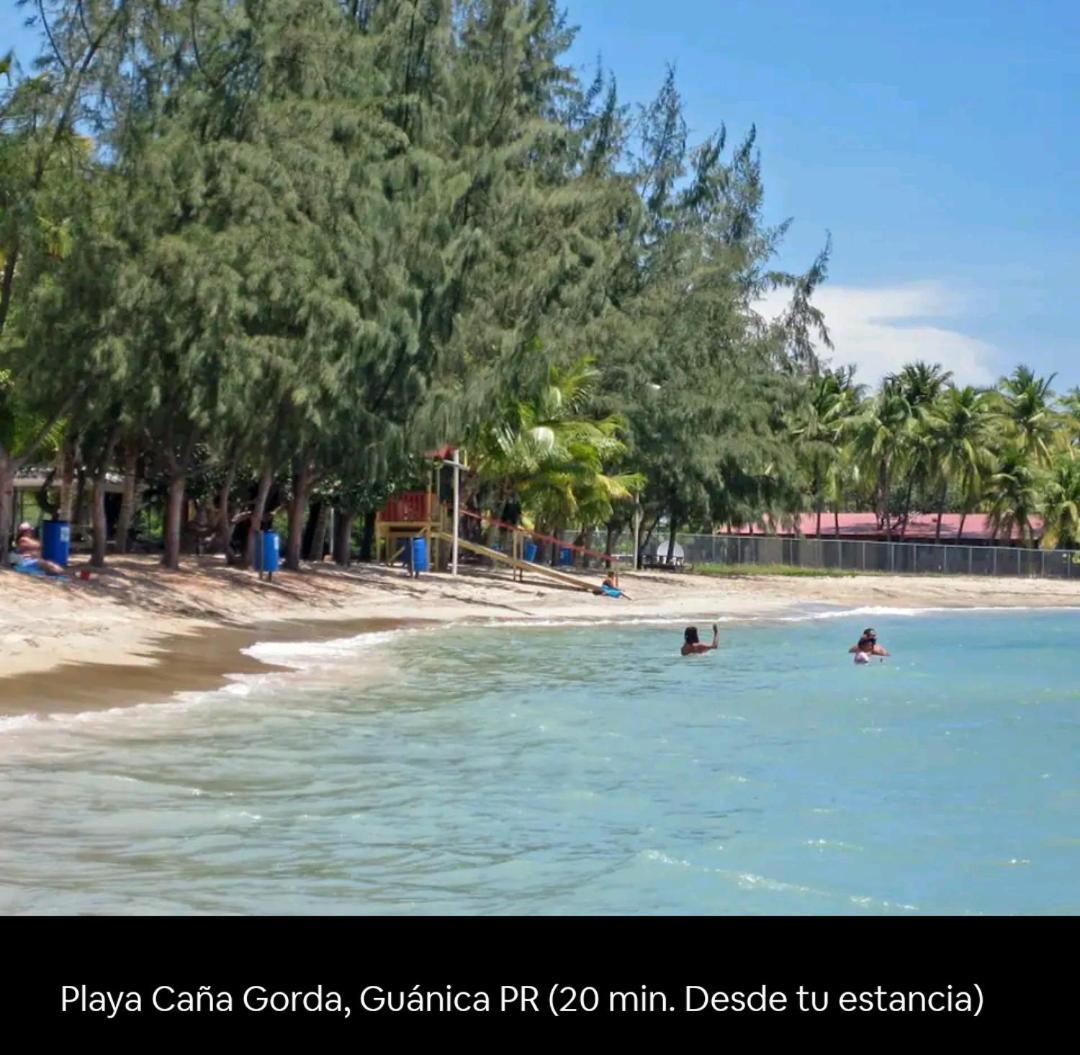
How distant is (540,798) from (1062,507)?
211 feet

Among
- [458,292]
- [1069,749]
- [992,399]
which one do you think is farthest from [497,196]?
[992,399]

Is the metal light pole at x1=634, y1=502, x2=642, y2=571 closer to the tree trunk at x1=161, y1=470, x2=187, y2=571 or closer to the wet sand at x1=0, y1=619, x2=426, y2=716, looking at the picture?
the tree trunk at x1=161, y1=470, x2=187, y2=571

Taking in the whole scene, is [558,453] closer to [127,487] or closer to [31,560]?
[127,487]

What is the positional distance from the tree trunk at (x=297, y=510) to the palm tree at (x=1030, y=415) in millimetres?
51607

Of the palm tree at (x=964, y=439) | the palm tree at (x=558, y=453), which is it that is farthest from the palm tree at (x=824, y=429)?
the palm tree at (x=558, y=453)

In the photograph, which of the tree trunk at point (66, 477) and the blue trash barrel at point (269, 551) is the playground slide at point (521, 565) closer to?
the blue trash barrel at point (269, 551)

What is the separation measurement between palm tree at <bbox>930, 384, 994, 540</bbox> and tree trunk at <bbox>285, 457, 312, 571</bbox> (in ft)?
152

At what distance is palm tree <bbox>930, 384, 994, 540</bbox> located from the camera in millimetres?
77750

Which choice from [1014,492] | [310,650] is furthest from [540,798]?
[1014,492]

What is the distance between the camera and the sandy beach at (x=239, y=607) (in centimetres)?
2102

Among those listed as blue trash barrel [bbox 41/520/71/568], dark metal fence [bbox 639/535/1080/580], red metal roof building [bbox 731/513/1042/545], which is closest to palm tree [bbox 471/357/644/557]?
blue trash barrel [bbox 41/520/71/568]

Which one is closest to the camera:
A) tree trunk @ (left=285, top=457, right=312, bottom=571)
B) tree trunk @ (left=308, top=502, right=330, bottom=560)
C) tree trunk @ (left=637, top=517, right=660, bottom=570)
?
tree trunk @ (left=285, top=457, right=312, bottom=571)

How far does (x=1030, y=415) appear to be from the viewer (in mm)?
83125
